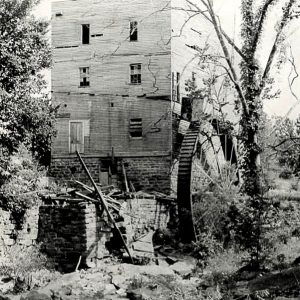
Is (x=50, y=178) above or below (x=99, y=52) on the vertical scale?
below

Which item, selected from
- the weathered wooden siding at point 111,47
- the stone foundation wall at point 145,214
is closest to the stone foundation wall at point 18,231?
the stone foundation wall at point 145,214

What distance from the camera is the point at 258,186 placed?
1377 cm

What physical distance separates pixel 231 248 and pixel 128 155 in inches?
364

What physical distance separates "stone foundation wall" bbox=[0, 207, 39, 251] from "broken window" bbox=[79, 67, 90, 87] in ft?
34.9

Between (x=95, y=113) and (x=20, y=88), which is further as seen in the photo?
(x=95, y=113)

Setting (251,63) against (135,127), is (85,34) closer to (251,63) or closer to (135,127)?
(135,127)

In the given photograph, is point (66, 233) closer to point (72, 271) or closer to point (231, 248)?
point (72, 271)

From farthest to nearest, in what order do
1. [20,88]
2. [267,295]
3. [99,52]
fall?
[99,52] → [20,88] → [267,295]

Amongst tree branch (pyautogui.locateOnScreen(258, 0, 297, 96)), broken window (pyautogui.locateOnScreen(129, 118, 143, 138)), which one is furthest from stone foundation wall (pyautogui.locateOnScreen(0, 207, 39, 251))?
broken window (pyautogui.locateOnScreen(129, 118, 143, 138))

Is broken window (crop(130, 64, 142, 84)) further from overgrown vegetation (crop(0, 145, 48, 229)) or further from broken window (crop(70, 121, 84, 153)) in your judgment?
overgrown vegetation (crop(0, 145, 48, 229))

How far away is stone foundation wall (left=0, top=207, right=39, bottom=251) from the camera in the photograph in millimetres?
13823

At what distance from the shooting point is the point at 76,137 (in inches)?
927

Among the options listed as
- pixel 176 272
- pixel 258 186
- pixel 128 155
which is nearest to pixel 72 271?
pixel 176 272

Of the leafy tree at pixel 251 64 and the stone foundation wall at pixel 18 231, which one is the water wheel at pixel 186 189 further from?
the stone foundation wall at pixel 18 231
